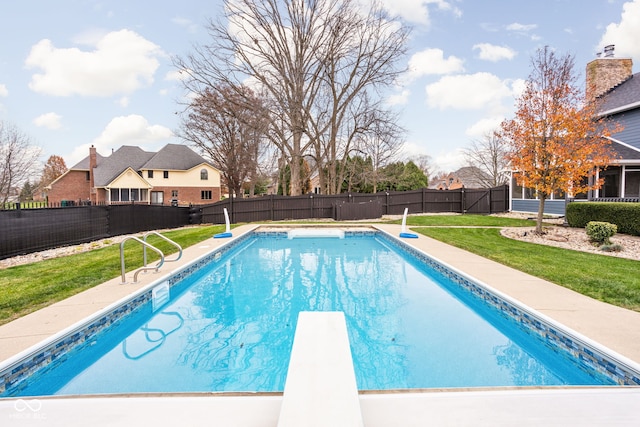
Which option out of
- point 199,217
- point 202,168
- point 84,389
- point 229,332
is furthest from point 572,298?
point 202,168

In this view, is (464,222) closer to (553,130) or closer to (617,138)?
(553,130)

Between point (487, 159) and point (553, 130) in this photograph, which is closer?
point (553, 130)

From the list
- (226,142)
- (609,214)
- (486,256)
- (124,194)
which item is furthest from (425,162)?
(486,256)

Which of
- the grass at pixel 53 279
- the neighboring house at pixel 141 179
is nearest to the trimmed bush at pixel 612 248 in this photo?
the grass at pixel 53 279

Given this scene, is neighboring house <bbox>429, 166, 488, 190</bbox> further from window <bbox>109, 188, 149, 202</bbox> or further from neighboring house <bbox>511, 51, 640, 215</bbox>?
window <bbox>109, 188, 149, 202</bbox>

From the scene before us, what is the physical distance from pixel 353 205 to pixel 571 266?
35.9 feet

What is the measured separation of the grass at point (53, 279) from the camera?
432 cm

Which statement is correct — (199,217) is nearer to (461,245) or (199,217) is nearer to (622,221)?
(461,245)

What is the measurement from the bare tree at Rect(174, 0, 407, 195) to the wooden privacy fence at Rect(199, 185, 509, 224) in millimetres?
2763

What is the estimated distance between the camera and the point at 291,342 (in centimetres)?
362

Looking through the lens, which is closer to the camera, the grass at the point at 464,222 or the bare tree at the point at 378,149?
the grass at the point at 464,222

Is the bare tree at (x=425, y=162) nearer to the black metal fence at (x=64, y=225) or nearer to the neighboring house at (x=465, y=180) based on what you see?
the neighboring house at (x=465, y=180)

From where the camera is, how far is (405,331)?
12.9 feet

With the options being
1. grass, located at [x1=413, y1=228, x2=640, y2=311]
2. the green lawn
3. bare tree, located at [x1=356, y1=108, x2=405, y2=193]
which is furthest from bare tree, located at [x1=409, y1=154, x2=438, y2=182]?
the green lawn
